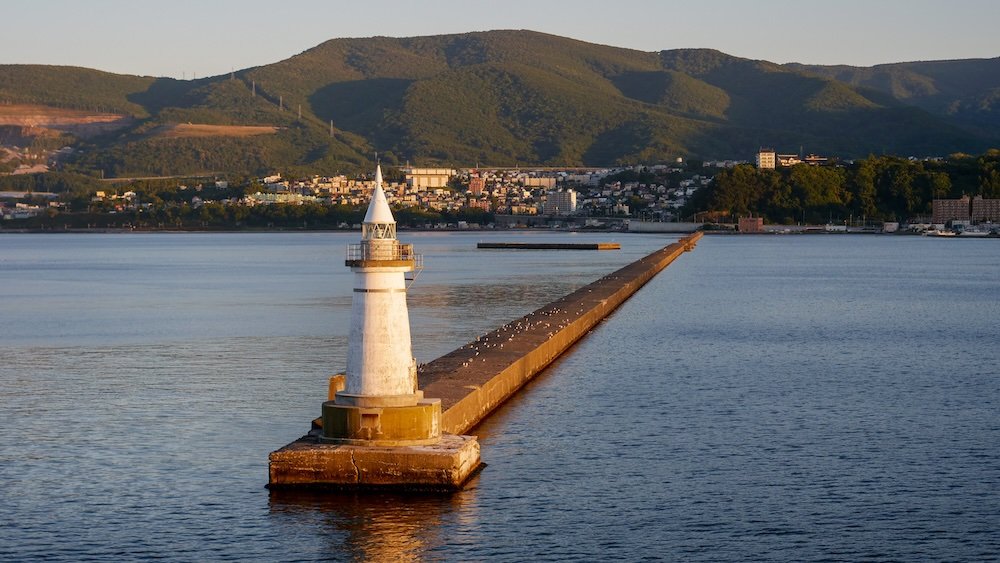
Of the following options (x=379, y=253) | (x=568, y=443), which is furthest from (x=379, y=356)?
(x=568, y=443)

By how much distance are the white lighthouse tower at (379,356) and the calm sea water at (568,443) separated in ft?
3.06

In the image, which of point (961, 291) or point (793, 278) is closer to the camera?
point (961, 291)

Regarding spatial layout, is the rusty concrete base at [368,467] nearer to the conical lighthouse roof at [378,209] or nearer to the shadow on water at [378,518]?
the shadow on water at [378,518]

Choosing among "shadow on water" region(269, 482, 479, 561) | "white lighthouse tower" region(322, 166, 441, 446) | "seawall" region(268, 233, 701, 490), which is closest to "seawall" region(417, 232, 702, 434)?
"seawall" region(268, 233, 701, 490)

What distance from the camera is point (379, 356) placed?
1934 cm

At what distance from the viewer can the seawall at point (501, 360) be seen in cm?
2456

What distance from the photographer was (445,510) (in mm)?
18828

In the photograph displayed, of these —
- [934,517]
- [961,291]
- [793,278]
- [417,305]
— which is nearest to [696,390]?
[934,517]

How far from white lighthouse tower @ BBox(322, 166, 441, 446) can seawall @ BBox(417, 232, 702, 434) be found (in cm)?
220

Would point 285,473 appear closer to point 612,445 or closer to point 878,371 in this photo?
point 612,445

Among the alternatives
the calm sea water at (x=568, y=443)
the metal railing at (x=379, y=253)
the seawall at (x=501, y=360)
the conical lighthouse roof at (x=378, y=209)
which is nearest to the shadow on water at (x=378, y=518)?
the calm sea water at (x=568, y=443)

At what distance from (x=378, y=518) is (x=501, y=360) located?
41.0ft

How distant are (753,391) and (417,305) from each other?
2927cm

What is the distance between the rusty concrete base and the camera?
19344 millimetres
